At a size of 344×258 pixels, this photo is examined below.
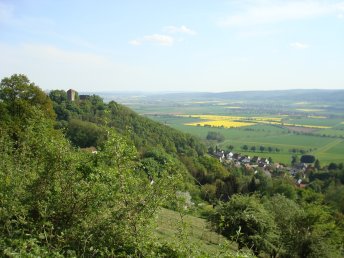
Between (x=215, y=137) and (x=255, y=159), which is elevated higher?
(x=215, y=137)

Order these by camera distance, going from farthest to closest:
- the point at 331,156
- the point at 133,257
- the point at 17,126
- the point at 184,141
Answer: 1. the point at 331,156
2. the point at 184,141
3. the point at 17,126
4. the point at 133,257

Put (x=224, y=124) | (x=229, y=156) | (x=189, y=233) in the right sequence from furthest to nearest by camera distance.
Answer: (x=224, y=124), (x=229, y=156), (x=189, y=233)

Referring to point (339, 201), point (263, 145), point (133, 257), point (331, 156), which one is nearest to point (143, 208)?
point (133, 257)

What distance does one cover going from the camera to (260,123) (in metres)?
172

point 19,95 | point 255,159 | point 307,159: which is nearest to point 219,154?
point 255,159

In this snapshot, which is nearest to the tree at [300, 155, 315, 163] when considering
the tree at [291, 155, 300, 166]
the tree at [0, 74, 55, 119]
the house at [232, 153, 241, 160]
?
the tree at [291, 155, 300, 166]

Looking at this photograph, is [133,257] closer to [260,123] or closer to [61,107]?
[61,107]

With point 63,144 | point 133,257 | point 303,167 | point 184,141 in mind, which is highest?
point 63,144

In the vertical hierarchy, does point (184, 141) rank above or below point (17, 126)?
below

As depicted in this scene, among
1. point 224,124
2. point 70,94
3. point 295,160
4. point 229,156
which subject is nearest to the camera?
point 70,94

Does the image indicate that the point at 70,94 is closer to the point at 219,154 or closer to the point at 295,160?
the point at 219,154

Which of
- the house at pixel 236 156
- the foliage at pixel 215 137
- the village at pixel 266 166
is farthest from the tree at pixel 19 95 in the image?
the foliage at pixel 215 137

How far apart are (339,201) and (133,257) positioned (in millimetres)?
48344

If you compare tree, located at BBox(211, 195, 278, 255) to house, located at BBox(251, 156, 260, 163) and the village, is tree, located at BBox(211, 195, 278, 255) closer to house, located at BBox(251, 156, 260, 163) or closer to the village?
the village
